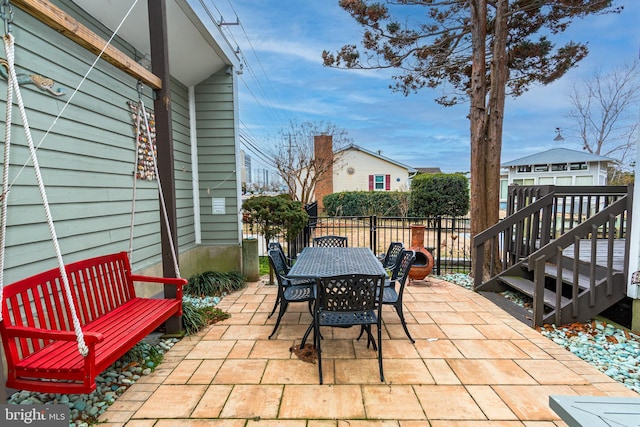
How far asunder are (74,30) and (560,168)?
70.7 ft

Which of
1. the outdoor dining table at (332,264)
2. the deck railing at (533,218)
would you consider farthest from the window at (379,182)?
the outdoor dining table at (332,264)

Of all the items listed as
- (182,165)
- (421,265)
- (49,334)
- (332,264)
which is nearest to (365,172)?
(421,265)

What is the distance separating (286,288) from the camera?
3.33 metres

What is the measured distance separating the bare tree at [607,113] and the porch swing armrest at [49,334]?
21.3 metres

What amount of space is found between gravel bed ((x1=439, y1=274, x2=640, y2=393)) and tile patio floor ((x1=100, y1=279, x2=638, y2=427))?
105 millimetres

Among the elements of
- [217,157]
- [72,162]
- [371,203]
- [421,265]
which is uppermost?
[217,157]

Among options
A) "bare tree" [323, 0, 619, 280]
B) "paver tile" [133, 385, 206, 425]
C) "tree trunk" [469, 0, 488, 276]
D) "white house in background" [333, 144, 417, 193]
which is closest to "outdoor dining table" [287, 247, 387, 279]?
"paver tile" [133, 385, 206, 425]

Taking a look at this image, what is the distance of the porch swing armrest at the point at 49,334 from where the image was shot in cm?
166

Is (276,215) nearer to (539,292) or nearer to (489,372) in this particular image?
(489,372)

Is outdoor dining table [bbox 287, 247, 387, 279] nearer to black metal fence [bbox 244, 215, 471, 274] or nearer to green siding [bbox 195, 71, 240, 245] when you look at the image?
black metal fence [bbox 244, 215, 471, 274]

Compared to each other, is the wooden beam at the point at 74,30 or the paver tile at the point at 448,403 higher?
the wooden beam at the point at 74,30

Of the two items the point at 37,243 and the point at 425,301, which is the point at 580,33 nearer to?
the point at 425,301

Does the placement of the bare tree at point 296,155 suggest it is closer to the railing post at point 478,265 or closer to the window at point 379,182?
the window at point 379,182

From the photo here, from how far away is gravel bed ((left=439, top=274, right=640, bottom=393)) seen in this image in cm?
242
